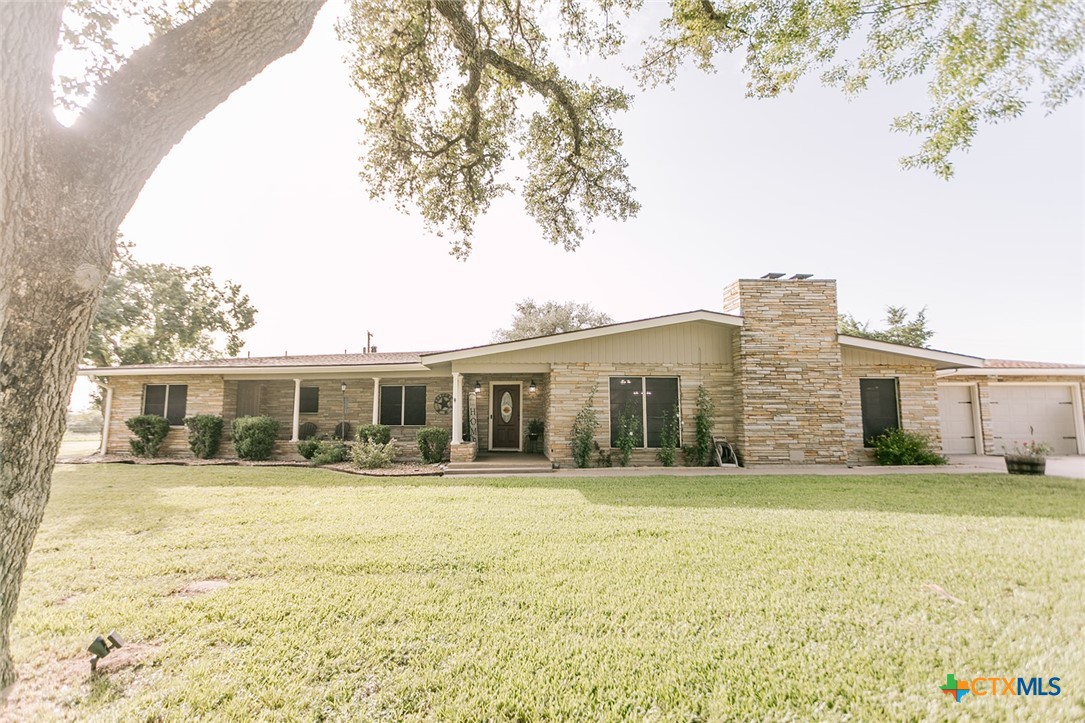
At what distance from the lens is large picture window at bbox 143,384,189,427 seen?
13516mm

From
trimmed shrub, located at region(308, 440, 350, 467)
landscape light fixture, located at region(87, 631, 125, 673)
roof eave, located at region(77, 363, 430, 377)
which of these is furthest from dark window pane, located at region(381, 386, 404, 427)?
landscape light fixture, located at region(87, 631, 125, 673)

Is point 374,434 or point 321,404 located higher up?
point 321,404

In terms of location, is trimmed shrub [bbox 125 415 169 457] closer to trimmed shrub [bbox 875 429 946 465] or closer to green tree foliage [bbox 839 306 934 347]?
trimmed shrub [bbox 875 429 946 465]

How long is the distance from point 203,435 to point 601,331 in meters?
11.3

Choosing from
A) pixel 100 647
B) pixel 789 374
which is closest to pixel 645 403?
pixel 789 374

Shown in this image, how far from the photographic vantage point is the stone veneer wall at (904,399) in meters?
11.0

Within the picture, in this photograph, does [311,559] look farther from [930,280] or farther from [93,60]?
[930,280]

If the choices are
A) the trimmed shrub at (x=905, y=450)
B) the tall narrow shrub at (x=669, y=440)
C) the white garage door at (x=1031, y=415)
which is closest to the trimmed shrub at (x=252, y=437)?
the tall narrow shrub at (x=669, y=440)

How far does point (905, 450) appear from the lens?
34.8 feet

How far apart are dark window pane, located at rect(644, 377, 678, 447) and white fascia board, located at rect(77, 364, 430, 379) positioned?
607 cm

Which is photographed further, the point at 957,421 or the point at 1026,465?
the point at 957,421

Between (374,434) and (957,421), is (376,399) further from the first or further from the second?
(957,421)

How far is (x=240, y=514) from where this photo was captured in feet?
19.5

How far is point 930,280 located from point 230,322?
30347mm
